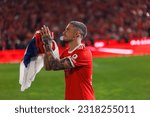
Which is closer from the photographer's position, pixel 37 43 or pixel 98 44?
pixel 37 43

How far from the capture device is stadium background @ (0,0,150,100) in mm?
9258

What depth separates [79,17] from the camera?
52.6 ft

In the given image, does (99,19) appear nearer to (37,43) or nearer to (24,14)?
(24,14)

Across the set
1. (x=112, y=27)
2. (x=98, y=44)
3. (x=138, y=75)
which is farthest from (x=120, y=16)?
(x=138, y=75)

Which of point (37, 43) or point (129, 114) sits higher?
point (37, 43)

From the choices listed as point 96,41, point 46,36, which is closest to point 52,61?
point 46,36

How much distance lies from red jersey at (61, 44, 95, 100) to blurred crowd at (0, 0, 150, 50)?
10.7 m

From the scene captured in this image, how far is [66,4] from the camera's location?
16.5 meters

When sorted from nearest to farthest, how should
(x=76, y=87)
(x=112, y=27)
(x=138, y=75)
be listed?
1. (x=76, y=87)
2. (x=138, y=75)
3. (x=112, y=27)

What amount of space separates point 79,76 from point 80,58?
0.16m

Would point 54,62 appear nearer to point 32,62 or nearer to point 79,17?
point 32,62

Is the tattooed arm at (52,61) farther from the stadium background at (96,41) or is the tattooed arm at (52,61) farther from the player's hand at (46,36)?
the stadium background at (96,41)

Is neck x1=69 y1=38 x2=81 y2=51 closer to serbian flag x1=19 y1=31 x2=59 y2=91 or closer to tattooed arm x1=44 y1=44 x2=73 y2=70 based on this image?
tattooed arm x1=44 y1=44 x2=73 y2=70

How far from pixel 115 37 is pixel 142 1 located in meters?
1.76
